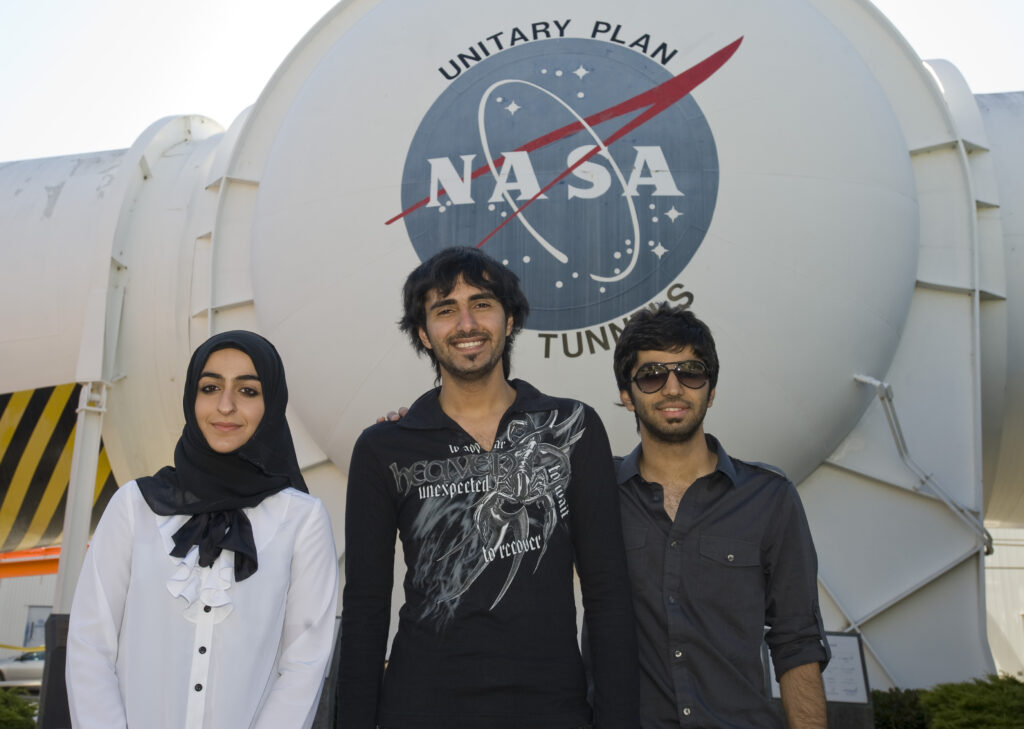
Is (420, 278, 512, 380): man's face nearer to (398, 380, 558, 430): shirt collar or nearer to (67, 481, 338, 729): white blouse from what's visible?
(398, 380, 558, 430): shirt collar

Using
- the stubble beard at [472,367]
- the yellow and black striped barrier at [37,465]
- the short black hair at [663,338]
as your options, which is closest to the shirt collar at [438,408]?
the stubble beard at [472,367]

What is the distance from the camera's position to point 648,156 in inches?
233

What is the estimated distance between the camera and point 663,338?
Result: 10.4 feet

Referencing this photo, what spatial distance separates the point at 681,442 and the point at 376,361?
11.9ft

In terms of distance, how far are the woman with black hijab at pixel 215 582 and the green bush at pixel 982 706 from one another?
437 centimetres

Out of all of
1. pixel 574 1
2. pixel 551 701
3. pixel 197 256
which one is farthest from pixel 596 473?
pixel 197 256

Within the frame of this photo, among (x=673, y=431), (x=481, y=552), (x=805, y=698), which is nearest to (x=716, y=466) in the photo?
(x=673, y=431)

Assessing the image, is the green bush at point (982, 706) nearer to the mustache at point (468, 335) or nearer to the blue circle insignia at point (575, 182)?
the blue circle insignia at point (575, 182)

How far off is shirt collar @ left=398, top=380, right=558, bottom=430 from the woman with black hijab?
441mm

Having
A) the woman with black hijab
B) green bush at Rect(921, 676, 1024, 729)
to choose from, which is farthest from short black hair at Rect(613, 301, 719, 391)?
green bush at Rect(921, 676, 1024, 729)

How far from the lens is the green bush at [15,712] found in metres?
6.65

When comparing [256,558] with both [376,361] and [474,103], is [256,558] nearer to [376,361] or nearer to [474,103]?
[376,361]

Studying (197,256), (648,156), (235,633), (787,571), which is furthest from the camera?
(197,256)

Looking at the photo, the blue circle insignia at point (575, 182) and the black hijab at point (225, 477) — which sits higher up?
the blue circle insignia at point (575, 182)
